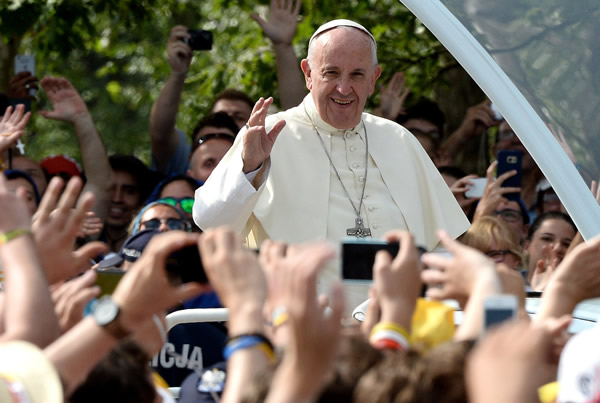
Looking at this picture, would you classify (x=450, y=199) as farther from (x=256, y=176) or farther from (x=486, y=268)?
(x=486, y=268)

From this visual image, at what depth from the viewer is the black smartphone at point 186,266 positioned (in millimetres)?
2705

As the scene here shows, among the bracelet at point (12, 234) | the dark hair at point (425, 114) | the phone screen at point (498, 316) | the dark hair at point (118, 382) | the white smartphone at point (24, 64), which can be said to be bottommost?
the dark hair at point (118, 382)

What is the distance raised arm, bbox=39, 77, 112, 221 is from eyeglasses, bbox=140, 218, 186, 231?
1.55 m

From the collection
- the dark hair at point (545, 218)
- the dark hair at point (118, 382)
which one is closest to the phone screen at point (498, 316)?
the dark hair at point (118, 382)

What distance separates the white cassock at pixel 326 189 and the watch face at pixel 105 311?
7.05 feet

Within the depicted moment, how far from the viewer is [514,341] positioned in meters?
2.05

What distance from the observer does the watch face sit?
98.7 inches

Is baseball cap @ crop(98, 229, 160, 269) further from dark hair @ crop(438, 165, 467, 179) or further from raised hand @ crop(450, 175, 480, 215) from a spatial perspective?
dark hair @ crop(438, 165, 467, 179)

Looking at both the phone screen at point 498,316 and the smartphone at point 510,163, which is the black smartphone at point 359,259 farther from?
the smartphone at point 510,163

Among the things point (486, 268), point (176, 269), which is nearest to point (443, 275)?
point (486, 268)

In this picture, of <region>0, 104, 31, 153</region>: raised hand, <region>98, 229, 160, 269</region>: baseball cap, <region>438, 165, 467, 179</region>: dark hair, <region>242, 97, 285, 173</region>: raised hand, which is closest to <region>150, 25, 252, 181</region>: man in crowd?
<region>0, 104, 31, 153</region>: raised hand

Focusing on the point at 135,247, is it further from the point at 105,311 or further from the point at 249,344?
the point at 249,344

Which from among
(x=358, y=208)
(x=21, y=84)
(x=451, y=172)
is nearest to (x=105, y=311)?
(x=358, y=208)

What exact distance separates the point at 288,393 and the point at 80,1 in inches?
247
